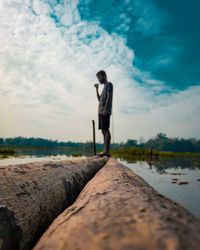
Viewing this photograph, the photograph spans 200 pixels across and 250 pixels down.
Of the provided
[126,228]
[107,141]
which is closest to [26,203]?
[126,228]

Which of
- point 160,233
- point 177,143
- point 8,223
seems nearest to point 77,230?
point 160,233

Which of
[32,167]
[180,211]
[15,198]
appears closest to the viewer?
[180,211]

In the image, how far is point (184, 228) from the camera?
16.5 inches

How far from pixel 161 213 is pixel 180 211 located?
0.07m

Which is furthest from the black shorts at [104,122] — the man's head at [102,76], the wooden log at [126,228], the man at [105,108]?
the wooden log at [126,228]

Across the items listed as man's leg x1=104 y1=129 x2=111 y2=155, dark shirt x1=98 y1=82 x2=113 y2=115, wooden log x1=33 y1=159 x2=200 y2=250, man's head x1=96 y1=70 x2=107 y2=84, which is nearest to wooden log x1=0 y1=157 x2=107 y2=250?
wooden log x1=33 y1=159 x2=200 y2=250

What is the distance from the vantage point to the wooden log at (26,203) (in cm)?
65

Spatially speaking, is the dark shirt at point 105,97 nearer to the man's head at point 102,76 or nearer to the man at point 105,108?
the man at point 105,108

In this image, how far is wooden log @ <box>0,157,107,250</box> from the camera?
2.14 ft

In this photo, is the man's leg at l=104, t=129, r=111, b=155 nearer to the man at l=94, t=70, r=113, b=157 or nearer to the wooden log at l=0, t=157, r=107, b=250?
the man at l=94, t=70, r=113, b=157

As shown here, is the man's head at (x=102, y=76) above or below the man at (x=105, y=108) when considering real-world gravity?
above

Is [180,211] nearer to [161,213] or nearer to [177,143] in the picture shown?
[161,213]

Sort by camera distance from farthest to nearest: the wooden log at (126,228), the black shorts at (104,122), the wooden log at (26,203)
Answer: the black shorts at (104,122)
the wooden log at (26,203)
the wooden log at (126,228)

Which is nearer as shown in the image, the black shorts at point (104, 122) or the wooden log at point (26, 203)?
the wooden log at point (26, 203)
